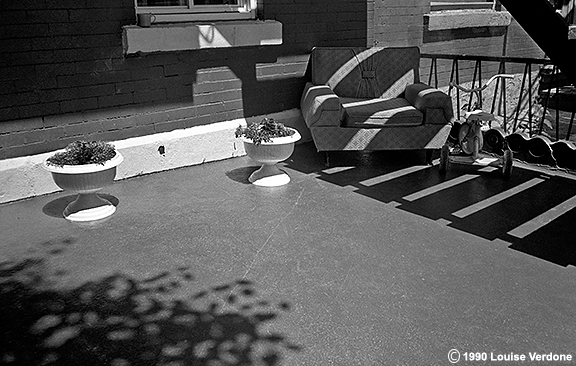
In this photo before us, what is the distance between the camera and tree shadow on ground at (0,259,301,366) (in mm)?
2225

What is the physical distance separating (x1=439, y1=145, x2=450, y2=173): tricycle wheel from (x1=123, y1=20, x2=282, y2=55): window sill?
186 centimetres

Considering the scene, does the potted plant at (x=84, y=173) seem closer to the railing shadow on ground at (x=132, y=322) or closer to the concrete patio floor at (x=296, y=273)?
the concrete patio floor at (x=296, y=273)

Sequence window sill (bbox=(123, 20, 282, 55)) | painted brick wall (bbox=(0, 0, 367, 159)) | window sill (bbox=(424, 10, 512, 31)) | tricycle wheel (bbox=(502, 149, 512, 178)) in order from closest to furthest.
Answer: painted brick wall (bbox=(0, 0, 367, 159))
window sill (bbox=(123, 20, 282, 55))
tricycle wheel (bbox=(502, 149, 512, 178))
window sill (bbox=(424, 10, 512, 31))

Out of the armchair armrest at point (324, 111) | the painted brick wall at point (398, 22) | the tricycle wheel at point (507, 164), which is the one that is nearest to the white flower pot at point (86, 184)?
the armchair armrest at point (324, 111)

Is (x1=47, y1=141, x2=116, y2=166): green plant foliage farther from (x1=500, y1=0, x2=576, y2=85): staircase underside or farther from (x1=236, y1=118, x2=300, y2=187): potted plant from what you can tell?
(x1=500, y1=0, x2=576, y2=85): staircase underside

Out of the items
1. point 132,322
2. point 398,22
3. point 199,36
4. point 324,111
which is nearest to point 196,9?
point 199,36

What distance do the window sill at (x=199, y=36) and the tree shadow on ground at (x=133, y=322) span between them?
6.82 feet

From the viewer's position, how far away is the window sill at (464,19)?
20.5 feet

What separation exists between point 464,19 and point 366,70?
201cm

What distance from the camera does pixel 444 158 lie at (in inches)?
179

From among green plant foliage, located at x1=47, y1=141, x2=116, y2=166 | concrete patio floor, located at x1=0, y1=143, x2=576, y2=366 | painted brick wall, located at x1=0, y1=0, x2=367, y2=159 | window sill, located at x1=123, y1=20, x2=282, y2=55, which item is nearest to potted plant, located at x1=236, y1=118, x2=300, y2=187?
concrete patio floor, located at x1=0, y1=143, x2=576, y2=366

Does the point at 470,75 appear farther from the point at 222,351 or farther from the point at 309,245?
the point at 222,351

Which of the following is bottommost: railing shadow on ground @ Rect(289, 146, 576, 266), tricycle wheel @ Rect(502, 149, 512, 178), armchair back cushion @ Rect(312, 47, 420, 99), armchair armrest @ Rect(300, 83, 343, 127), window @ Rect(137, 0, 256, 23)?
railing shadow on ground @ Rect(289, 146, 576, 266)

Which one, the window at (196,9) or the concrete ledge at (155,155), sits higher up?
the window at (196,9)
